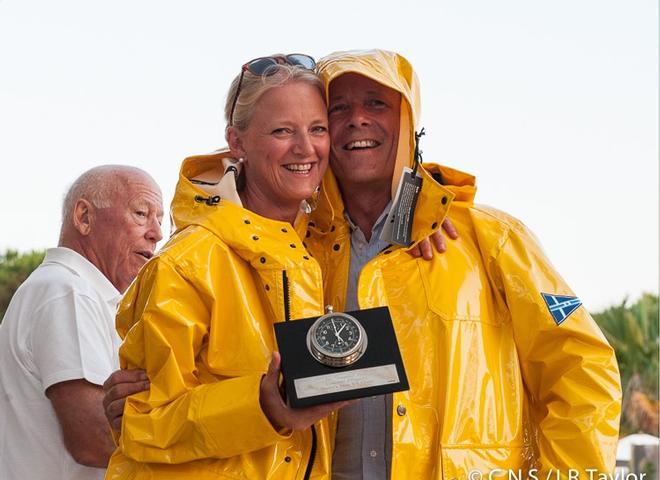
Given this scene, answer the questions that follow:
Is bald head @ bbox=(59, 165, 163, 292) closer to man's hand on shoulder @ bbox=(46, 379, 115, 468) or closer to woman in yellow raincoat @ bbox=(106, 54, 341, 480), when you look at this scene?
man's hand on shoulder @ bbox=(46, 379, 115, 468)

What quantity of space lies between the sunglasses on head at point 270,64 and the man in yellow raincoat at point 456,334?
5 centimetres

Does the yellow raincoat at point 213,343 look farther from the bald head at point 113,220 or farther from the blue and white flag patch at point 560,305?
the bald head at point 113,220

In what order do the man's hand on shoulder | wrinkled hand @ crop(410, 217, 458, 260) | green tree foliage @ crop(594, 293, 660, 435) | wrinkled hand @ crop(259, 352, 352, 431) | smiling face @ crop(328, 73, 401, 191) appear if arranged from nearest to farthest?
wrinkled hand @ crop(259, 352, 352, 431)
wrinkled hand @ crop(410, 217, 458, 260)
smiling face @ crop(328, 73, 401, 191)
the man's hand on shoulder
green tree foliage @ crop(594, 293, 660, 435)

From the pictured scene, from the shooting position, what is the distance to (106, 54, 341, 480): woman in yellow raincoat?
2219 mm

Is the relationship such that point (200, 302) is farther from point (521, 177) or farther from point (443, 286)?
point (521, 177)

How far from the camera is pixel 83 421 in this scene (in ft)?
9.72

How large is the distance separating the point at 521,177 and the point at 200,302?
24.4m

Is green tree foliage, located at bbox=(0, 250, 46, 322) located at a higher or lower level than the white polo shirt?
lower

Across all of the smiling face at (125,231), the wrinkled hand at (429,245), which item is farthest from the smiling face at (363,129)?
the smiling face at (125,231)

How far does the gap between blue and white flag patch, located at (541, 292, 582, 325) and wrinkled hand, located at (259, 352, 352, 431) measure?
1.83 feet

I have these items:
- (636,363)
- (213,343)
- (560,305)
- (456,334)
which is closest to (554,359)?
(560,305)

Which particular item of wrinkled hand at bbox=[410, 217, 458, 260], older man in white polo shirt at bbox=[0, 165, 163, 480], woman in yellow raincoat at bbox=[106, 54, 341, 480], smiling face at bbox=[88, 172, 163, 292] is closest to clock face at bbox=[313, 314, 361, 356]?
woman in yellow raincoat at bbox=[106, 54, 341, 480]

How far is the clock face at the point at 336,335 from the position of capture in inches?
84.0

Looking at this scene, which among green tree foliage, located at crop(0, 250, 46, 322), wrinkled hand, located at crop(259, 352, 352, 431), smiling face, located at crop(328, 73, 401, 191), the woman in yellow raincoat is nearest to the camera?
wrinkled hand, located at crop(259, 352, 352, 431)
